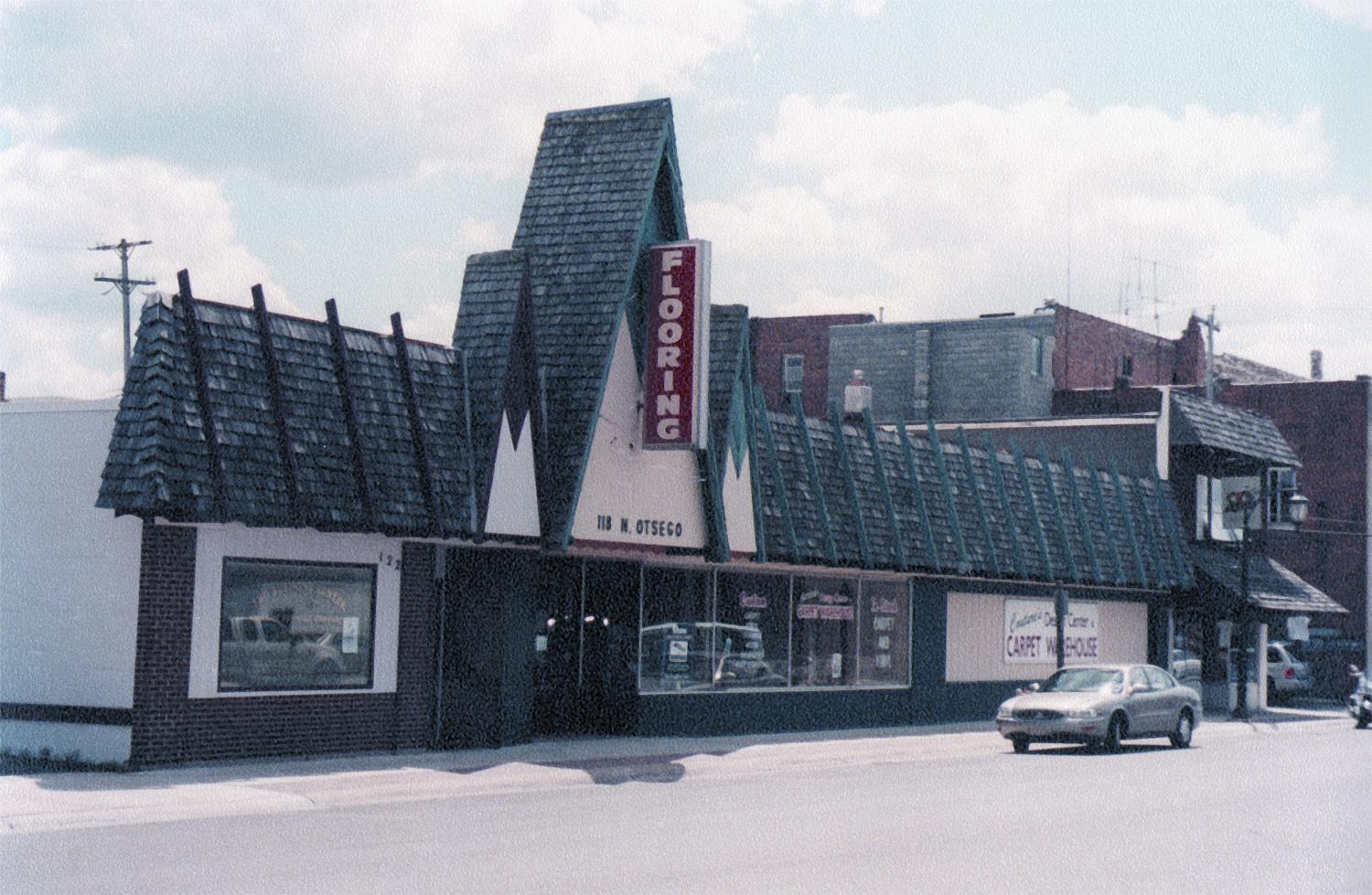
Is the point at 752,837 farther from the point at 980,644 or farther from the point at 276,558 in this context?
the point at 980,644

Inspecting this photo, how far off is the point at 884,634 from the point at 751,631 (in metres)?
4.26

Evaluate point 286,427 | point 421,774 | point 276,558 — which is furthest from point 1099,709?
point 286,427

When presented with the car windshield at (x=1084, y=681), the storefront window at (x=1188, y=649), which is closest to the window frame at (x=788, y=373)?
the storefront window at (x=1188, y=649)

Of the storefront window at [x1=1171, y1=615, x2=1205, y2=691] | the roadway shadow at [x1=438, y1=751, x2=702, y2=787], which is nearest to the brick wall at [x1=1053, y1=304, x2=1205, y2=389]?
the storefront window at [x1=1171, y1=615, x2=1205, y2=691]

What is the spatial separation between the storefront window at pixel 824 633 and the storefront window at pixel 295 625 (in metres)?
9.46

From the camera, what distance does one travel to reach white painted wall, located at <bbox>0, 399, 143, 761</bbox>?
18984 millimetres

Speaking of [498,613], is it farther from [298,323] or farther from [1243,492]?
[1243,492]

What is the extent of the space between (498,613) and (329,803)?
645 centimetres

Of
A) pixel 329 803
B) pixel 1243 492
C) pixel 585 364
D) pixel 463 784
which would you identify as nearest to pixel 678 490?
pixel 585 364

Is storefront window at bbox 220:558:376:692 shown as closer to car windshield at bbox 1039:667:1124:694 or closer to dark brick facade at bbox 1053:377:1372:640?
car windshield at bbox 1039:667:1124:694

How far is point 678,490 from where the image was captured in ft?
81.1

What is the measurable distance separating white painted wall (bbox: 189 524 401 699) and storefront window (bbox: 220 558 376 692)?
0.35ft

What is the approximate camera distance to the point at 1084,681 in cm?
2667

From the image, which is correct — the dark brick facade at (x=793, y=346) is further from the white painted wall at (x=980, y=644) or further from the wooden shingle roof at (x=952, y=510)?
the white painted wall at (x=980, y=644)
